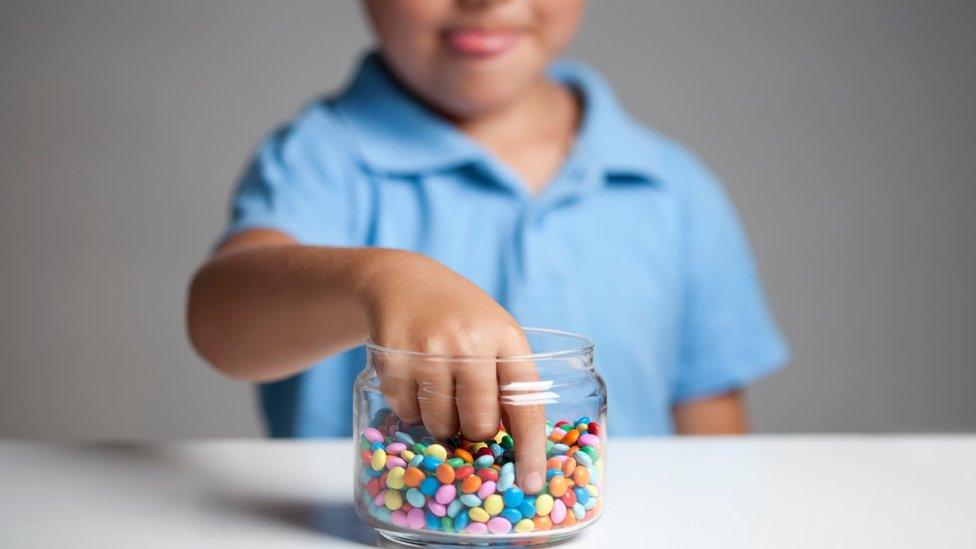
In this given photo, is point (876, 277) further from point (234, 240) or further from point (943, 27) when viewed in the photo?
point (234, 240)

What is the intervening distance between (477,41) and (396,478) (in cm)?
47

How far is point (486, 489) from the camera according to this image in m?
0.47

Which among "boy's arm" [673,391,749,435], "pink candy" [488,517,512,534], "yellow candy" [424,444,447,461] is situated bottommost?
"boy's arm" [673,391,749,435]

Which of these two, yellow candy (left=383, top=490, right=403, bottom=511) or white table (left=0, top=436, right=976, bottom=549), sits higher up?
yellow candy (left=383, top=490, right=403, bottom=511)

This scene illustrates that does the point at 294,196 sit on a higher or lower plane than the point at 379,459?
higher

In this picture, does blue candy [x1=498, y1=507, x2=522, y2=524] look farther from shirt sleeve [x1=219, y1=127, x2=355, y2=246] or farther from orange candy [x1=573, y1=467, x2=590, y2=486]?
shirt sleeve [x1=219, y1=127, x2=355, y2=246]

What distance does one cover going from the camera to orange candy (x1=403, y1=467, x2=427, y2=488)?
47cm

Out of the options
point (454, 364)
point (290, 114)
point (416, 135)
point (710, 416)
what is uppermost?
point (290, 114)

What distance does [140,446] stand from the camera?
696 millimetres

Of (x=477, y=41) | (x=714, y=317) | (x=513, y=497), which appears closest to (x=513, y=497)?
(x=513, y=497)

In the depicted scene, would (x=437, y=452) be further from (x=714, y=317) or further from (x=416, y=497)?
(x=714, y=317)

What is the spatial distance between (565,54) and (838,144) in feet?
1.35

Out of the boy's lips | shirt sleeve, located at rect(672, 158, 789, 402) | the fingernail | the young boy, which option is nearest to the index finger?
the fingernail

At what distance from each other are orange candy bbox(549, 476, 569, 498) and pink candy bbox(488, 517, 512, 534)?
22mm
